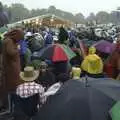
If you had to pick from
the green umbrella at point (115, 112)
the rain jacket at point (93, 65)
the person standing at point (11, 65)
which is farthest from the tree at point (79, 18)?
the green umbrella at point (115, 112)

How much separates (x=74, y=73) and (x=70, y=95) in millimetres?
2846

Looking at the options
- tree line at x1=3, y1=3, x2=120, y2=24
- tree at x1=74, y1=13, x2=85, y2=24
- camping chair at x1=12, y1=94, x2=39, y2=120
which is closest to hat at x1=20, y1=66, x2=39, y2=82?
camping chair at x1=12, y1=94, x2=39, y2=120

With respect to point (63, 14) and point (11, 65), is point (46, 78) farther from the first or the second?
point (63, 14)

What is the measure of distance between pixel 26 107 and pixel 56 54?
3228 mm

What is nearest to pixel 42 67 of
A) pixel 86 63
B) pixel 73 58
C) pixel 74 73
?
pixel 74 73

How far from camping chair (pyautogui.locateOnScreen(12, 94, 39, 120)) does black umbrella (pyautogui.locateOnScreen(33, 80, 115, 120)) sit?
2.71 ft

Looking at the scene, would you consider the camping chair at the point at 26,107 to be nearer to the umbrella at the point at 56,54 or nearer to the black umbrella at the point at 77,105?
the black umbrella at the point at 77,105

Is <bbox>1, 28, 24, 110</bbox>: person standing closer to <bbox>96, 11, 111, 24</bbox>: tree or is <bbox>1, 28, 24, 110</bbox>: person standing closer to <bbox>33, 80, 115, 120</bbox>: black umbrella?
<bbox>33, 80, 115, 120</bbox>: black umbrella

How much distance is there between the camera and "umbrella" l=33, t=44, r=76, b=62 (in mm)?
8782

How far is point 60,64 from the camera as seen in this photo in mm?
8578

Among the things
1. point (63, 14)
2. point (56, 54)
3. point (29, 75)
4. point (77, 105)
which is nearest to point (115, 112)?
point (77, 105)

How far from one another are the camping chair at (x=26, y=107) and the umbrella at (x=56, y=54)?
9.54ft

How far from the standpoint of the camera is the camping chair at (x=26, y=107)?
5703 millimetres

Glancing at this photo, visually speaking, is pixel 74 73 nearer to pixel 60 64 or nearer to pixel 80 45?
pixel 60 64
